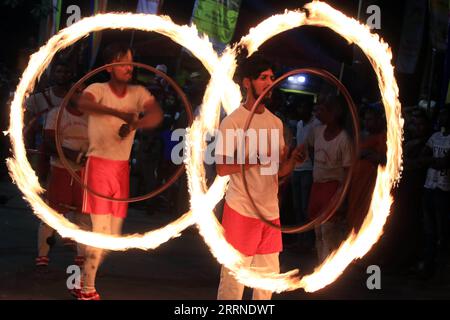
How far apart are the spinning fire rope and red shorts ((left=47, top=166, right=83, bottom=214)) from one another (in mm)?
387

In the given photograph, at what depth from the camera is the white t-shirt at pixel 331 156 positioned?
8.12 meters

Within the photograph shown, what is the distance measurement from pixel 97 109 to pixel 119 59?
18.5 inches

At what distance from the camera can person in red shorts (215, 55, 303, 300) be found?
611cm

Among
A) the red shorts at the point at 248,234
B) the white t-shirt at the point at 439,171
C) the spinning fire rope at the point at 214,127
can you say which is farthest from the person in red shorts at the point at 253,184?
the white t-shirt at the point at 439,171

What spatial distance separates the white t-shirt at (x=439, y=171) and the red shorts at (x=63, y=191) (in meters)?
3.86

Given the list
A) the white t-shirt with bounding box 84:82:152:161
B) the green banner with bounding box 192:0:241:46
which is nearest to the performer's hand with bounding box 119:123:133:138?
the white t-shirt with bounding box 84:82:152:161

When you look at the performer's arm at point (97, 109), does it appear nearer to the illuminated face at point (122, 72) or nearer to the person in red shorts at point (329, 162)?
the illuminated face at point (122, 72)

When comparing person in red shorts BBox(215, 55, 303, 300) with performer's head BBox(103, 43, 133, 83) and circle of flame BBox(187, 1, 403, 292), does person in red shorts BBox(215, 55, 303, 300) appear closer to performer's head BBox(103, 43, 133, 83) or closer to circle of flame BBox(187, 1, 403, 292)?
circle of flame BBox(187, 1, 403, 292)

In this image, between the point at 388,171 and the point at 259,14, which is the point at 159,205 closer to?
the point at 259,14

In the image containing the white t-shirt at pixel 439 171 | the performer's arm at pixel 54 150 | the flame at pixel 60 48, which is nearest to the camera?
the flame at pixel 60 48

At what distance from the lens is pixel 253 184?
6160 mm

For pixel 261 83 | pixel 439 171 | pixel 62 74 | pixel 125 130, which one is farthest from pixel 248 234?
pixel 439 171

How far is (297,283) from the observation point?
6672mm
